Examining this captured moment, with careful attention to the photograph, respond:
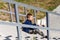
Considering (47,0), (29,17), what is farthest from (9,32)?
(47,0)

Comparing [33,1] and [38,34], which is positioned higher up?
[33,1]

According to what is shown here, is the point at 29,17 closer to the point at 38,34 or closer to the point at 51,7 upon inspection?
the point at 38,34

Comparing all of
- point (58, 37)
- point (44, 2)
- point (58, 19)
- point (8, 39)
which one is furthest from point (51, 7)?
point (8, 39)

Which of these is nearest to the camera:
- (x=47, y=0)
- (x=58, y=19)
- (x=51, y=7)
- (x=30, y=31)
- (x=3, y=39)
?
(x=3, y=39)

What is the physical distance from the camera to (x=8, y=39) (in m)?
5.36

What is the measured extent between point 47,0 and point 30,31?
5.08m

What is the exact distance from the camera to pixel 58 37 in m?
5.88

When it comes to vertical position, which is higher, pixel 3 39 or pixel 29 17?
pixel 29 17

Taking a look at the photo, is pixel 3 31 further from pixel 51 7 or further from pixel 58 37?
pixel 51 7

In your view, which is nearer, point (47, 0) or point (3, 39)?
point (3, 39)

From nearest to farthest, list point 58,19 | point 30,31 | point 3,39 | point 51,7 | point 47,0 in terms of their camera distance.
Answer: point 3,39
point 30,31
point 58,19
point 51,7
point 47,0

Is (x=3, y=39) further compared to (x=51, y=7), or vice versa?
(x=51, y=7)

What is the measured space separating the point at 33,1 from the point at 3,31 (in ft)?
15.3

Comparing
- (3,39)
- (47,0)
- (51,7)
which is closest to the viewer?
(3,39)
